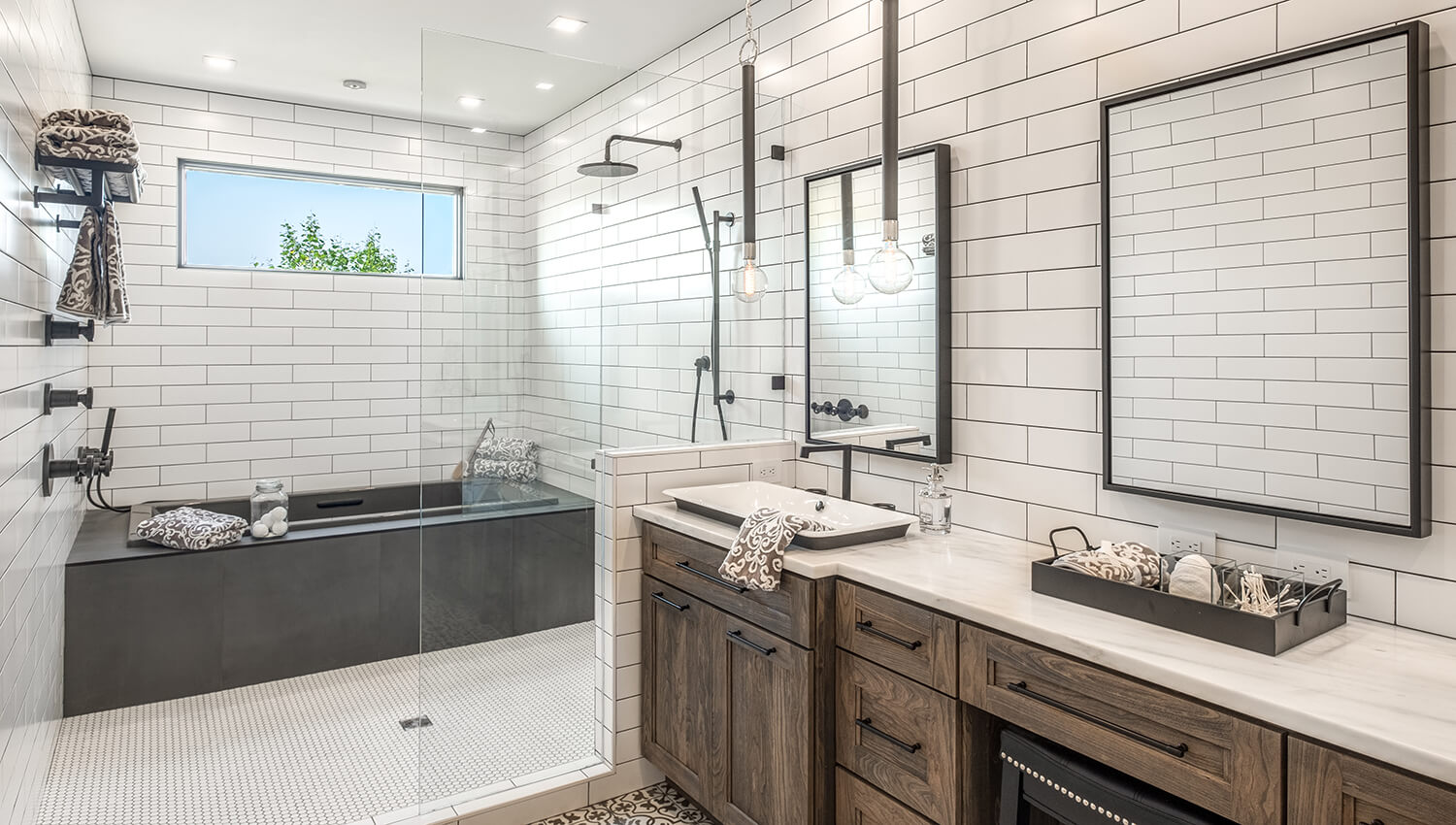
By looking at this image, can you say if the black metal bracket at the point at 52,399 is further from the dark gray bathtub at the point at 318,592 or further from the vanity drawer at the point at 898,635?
the vanity drawer at the point at 898,635

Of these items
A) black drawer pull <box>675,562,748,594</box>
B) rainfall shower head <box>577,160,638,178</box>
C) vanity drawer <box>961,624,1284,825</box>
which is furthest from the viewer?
rainfall shower head <box>577,160,638,178</box>

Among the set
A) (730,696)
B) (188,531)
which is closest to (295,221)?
(188,531)

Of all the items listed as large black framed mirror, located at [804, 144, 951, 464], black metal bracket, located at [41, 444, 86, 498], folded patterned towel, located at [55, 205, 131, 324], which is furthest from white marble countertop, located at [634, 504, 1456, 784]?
black metal bracket, located at [41, 444, 86, 498]

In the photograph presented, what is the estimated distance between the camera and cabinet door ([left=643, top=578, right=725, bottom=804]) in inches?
91.1

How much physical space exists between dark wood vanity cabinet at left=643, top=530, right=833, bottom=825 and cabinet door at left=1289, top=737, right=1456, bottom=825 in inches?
39.0

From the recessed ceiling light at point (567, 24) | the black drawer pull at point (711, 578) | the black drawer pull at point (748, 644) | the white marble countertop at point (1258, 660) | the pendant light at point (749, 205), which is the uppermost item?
the recessed ceiling light at point (567, 24)

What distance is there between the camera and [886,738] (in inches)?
72.2

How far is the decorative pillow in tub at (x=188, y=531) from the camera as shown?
11.5 ft

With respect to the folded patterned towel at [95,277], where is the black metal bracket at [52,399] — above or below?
below

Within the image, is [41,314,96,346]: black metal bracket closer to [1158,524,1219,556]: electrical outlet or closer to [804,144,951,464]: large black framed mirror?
[804,144,951,464]: large black framed mirror

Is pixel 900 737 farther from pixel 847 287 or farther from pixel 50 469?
pixel 50 469

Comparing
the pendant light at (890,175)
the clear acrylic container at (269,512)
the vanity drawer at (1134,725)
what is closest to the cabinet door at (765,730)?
the vanity drawer at (1134,725)

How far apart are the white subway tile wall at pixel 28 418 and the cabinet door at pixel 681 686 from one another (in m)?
1.55

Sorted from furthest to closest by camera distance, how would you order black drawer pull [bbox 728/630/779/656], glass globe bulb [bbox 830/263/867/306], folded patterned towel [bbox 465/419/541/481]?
1. folded patterned towel [bbox 465/419/541/481]
2. glass globe bulb [bbox 830/263/867/306]
3. black drawer pull [bbox 728/630/779/656]
